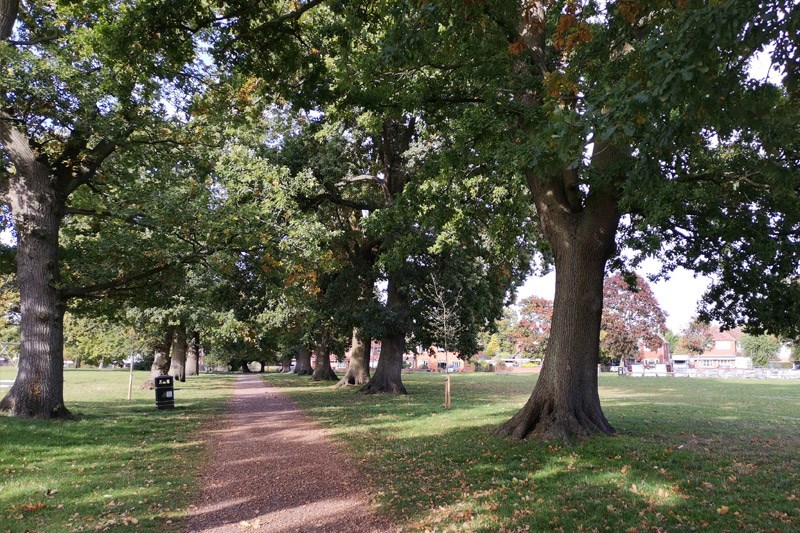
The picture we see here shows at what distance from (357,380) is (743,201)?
68.3 feet

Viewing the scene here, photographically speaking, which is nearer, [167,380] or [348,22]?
[348,22]

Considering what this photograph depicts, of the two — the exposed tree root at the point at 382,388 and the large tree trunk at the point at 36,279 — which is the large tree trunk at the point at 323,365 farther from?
the large tree trunk at the point at 36,279

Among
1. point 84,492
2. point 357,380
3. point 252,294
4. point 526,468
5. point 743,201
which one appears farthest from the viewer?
point 357,380

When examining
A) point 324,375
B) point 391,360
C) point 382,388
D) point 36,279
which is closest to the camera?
point 36,279

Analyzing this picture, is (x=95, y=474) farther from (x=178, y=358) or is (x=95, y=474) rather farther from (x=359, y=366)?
(x=178, y=358)

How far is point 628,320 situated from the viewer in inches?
2147

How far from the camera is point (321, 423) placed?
519 inches

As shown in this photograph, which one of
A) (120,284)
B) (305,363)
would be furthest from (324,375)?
(120,284)

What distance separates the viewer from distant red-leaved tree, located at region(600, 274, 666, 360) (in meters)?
53.5

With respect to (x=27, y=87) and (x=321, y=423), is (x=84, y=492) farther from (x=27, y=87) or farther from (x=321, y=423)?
(x=27, y=87)

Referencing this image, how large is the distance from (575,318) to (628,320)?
4936 cm

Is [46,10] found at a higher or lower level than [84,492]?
higher

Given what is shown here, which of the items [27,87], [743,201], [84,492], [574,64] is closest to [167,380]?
[27,87]

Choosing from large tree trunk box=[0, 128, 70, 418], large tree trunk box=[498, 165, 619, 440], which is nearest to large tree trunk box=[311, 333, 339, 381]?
large tree trunk box=[0, 128, 70, 418]
